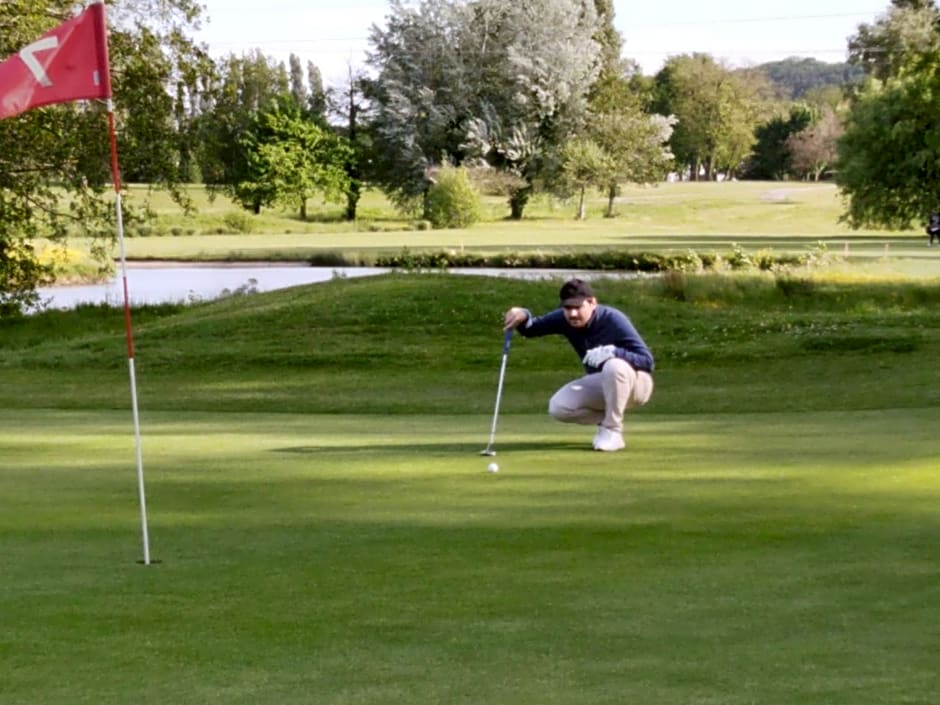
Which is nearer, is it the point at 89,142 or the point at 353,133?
the point at 89,142

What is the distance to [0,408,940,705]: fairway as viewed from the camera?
223 inches

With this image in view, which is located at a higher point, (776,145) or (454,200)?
(776,145)

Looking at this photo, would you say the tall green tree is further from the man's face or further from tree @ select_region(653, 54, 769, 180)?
the man's face

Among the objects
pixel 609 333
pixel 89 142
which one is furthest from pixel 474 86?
pixel 609 333

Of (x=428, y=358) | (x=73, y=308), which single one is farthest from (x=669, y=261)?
(x=428, y=358)

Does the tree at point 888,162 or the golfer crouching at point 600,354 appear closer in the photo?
Result: the golfer crouching at point 600,354

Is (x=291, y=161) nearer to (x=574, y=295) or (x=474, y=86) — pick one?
(x=474, y=86)

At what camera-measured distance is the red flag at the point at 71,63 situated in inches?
345

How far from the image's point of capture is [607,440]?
42.6ft

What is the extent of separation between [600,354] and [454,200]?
81.1 metres

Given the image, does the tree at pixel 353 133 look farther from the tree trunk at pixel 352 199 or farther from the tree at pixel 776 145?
the tree at pixel 776 145

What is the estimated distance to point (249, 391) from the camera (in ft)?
78.0

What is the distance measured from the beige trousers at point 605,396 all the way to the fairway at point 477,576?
0.39 meters

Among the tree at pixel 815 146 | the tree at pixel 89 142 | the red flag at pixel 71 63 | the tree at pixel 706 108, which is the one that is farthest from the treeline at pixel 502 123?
the red flag at pixel 71 63
